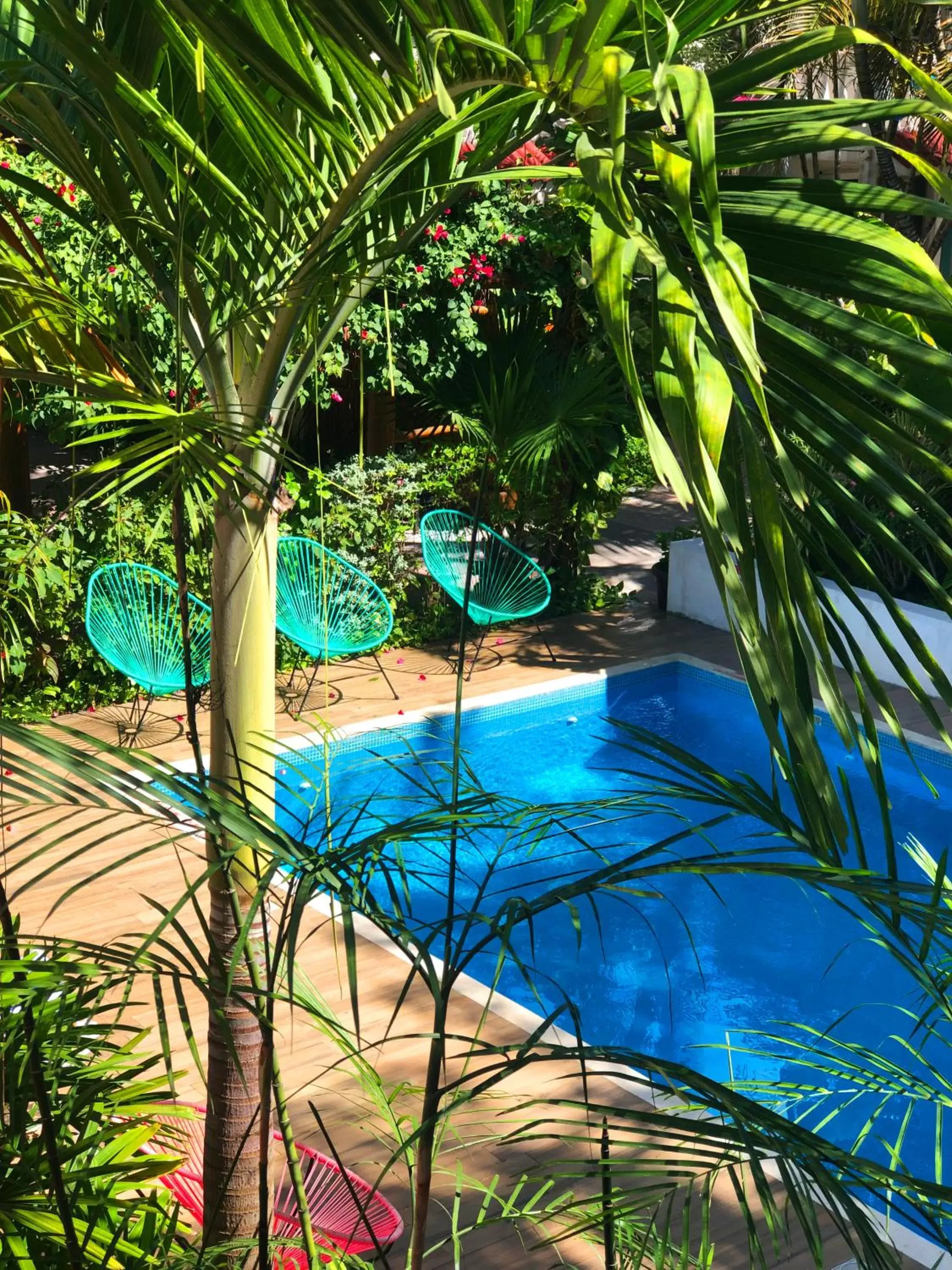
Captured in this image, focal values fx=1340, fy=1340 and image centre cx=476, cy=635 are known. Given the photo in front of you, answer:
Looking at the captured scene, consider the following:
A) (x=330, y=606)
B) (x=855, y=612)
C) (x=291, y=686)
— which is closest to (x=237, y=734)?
(x=291, y=686)

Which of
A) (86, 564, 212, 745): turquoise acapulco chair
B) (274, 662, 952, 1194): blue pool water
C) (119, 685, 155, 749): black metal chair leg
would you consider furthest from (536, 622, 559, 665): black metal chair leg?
(119, 685, 155, 749): black metal chair leg

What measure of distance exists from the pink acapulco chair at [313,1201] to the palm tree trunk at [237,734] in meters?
0.14

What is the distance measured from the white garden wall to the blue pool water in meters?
0.69

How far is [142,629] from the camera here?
282 inches

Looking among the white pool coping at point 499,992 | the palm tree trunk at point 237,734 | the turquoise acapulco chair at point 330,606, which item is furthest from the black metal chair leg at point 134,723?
the palm tree trunk at point 237,734

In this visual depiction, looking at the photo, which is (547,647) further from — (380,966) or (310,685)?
(380,966)

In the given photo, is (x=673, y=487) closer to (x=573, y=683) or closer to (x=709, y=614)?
(x=573, y=683)

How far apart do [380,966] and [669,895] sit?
201 centimetres

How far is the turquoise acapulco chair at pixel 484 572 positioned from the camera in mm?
8336

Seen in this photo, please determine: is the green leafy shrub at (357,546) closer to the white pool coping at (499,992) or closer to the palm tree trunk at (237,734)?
the white pool coping at (499,992)

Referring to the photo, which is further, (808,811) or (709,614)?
(709,614)

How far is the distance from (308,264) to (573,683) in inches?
261

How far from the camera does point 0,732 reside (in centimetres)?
153

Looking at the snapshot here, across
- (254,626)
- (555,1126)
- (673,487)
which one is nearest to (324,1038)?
(555,1126)
